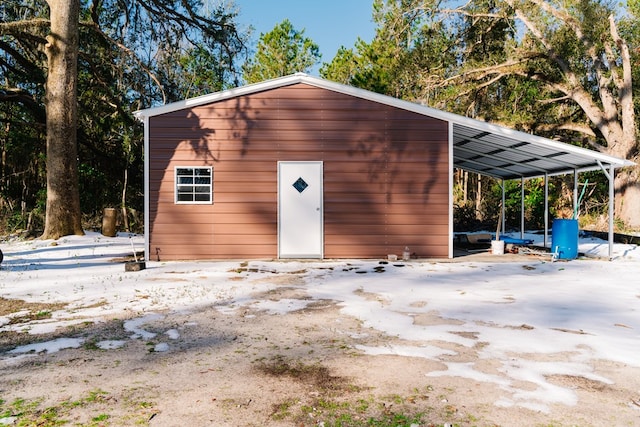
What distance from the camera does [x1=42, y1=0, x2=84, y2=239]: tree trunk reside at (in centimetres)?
1163

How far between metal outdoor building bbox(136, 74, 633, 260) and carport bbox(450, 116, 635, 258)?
212 millimetres

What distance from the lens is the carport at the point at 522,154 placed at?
9.23m

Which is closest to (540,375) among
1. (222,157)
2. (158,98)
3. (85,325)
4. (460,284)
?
(460,284)

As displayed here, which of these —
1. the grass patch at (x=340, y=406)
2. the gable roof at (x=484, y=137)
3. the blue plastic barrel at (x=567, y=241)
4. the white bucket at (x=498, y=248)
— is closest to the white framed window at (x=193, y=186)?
the gable roof at (x=484, y=137)

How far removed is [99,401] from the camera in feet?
9.01

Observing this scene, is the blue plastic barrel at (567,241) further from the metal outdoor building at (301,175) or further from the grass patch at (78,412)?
the grass patch at (78,412)

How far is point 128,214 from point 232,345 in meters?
15.4

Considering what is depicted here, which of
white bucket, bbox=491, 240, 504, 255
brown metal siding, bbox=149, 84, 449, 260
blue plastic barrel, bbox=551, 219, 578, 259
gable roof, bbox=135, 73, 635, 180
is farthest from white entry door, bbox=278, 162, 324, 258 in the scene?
blue plastic barrel, bbox=551, 219, 578, 259

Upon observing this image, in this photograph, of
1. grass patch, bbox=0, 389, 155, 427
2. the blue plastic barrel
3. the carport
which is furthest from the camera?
the blue plastic barrel

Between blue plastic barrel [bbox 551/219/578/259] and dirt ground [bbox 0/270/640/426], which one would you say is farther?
blue plastic barrel [bbox 551/219/578/259]

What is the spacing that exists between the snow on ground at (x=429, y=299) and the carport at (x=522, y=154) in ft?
6.97

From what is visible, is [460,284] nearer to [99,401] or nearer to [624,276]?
[624,276]

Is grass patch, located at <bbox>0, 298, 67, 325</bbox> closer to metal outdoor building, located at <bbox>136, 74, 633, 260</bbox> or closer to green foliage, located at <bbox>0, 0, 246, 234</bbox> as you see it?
metal outdoor building, located at <bbox>136, 74, 633, 260</bbox>

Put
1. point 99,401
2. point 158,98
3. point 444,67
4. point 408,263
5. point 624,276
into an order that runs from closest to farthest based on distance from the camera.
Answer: point 99,401
point 624,276
point 408,263
point 158,98
point 444,67
